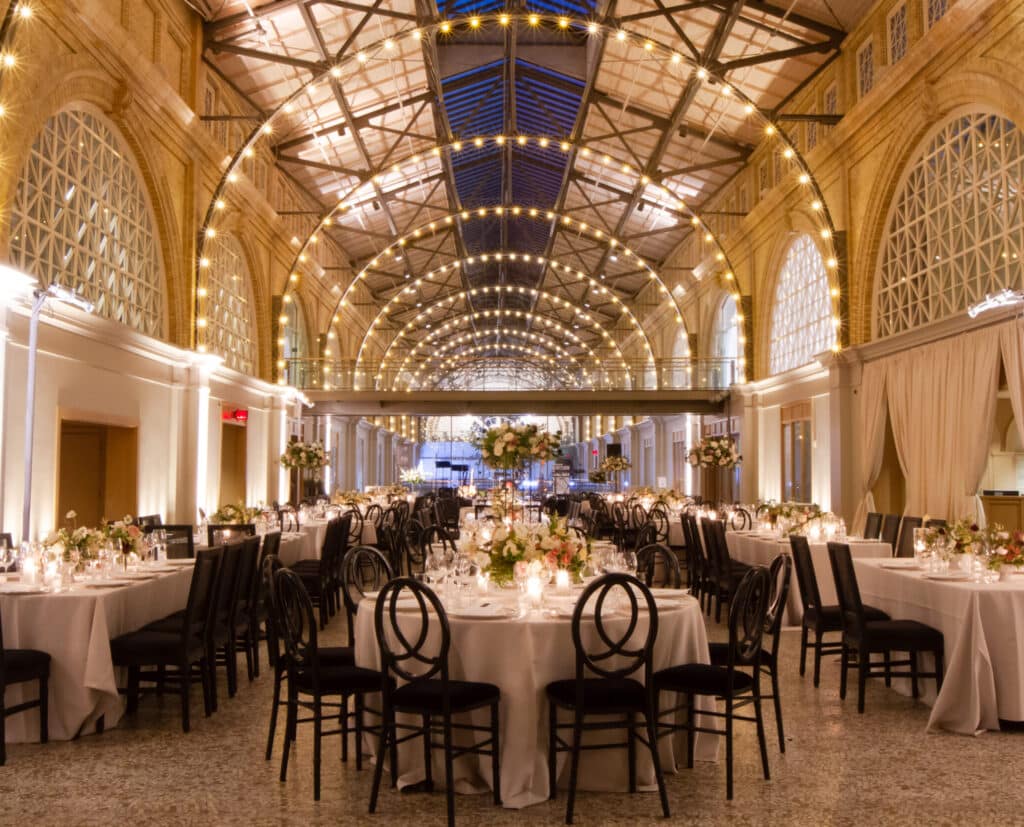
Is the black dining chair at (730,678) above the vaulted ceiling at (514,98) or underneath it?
underneath

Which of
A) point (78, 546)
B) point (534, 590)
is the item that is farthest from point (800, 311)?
point (78, 546)

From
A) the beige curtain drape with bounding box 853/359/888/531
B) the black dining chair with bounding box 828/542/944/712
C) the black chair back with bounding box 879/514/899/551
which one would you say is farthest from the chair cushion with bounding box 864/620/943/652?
the beige curtain drape with bounding box 853/359/888/531

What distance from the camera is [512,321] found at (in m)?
45.9

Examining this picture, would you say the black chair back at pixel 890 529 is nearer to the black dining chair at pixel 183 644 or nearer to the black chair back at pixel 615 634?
the black chair back at pixel 615 634

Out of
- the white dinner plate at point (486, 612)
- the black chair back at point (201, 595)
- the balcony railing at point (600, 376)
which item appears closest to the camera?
the white dinner plate at point (486, 612)

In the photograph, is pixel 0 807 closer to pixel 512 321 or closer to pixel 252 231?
pixel 252 231

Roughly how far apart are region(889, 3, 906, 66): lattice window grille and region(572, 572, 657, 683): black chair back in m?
11.0

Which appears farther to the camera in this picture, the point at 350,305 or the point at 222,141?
the point at 350,305

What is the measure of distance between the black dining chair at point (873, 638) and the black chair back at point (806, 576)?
0.36 meters

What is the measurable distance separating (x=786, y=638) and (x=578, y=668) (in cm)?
514

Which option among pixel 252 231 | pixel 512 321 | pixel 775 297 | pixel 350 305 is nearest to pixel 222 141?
pixel 252 231

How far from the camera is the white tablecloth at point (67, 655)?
5.50 metres

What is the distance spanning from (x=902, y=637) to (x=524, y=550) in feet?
8.37

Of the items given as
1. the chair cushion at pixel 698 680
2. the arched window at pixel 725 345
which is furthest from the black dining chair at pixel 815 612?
the arched window at pixel 725 345
